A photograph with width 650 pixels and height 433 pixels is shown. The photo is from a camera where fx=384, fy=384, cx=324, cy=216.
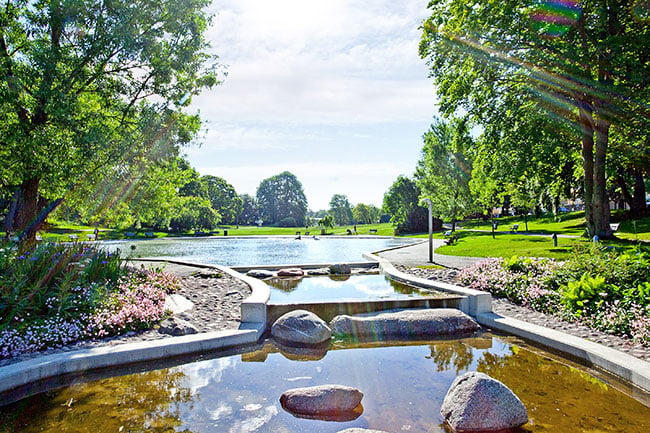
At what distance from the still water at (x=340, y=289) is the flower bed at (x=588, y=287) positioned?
174 cm

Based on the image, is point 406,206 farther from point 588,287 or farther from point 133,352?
point 133,352

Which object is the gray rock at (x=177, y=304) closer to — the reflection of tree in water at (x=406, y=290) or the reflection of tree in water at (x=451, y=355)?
the reflection of tree in water at (x=451, y=355)

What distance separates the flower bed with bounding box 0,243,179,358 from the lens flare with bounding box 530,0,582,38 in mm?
15391

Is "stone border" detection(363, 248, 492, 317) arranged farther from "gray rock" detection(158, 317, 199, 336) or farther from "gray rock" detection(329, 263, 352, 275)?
"gray rock" detection(158, 317, 199, 336)

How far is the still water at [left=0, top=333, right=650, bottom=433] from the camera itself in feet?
12.5

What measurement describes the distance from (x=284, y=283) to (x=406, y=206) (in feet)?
121

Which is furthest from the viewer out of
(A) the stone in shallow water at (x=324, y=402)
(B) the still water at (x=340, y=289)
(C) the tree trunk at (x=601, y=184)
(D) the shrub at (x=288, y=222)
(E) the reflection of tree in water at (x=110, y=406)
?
(D) the shrub at (x=288, y=222)

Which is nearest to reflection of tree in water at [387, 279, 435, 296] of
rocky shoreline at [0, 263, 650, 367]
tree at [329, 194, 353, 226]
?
rocky shoreline at [0, 263, 650, 367]

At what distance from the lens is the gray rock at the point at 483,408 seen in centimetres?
370

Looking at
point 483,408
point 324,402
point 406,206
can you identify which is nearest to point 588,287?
point 483,408

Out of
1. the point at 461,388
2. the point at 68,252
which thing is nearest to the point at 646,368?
the point at 461,388

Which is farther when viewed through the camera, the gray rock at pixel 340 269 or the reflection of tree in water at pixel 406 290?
the gray rock at pixel 340 269

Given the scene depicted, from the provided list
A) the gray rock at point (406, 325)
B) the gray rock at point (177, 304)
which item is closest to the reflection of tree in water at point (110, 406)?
the gray rock at point (177, 304)

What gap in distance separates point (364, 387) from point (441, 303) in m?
3.76
